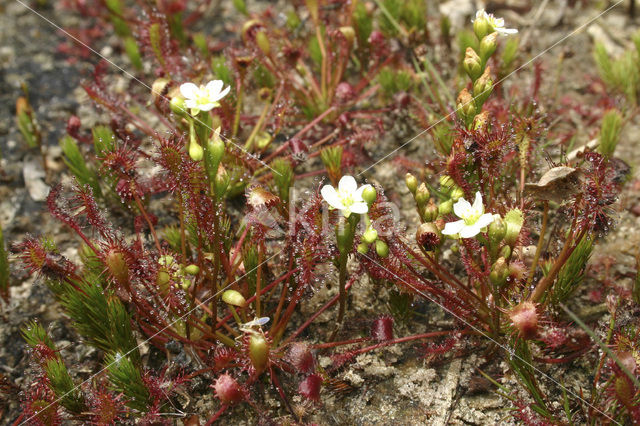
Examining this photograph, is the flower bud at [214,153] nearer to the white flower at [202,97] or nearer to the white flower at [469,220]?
the white flower at [202,97]

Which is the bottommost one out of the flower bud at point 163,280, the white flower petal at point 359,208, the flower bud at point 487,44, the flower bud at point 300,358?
the flower bud at point 300,358

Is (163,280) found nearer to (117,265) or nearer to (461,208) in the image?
(117,265)

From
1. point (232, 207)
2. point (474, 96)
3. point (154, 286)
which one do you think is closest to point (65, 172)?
point (232, 207)

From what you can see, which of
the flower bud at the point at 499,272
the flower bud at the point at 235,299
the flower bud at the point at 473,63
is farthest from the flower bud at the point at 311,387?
the flower bud at the point at 473,63

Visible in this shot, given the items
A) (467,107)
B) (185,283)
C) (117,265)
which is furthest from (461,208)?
(117,265)

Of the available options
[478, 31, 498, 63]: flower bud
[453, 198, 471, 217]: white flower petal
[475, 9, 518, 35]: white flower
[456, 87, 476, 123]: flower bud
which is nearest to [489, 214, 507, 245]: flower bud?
[453, 198, 471, 217]: white flower petal

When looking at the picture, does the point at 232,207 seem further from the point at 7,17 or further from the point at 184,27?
the point at 7,17
